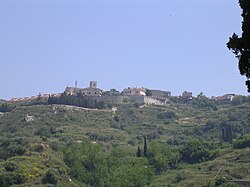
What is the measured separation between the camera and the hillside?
67.7m

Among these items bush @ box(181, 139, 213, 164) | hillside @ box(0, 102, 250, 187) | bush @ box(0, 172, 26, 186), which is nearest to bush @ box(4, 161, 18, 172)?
hillside @ box(0, 102, 250, 187)

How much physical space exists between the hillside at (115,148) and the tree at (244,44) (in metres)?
38.4

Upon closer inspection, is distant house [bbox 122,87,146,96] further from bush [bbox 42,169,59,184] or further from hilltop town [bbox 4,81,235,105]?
bush [bbox 42,169,59,184]

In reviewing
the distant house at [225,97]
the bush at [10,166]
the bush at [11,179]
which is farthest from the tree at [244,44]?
the distant house at [225,97]

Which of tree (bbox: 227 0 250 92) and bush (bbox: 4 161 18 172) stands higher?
tree (bbox: 227 0 250 92)

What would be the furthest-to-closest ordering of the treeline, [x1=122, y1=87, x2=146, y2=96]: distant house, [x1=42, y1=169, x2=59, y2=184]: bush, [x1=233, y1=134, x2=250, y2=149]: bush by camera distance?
[x1=122, y1=87, x2=146, y2=96]: distant house, the treeline, [x1=233, y1=134, x2=250, y2=149]: bush, [x1=42, y1=169, x2=59, y2=184]: bush

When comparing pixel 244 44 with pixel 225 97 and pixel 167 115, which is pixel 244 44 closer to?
pixel 167 115

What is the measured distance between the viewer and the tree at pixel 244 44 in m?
20.5

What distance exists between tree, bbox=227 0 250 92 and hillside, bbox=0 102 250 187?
3835cm

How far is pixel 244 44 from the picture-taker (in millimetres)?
20844

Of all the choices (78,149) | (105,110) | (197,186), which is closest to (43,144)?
(78,149)

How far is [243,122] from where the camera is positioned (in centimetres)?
10744

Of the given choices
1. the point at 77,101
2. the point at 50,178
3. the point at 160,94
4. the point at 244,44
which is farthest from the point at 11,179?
the point at 160,94

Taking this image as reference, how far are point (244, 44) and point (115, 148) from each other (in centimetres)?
6398
